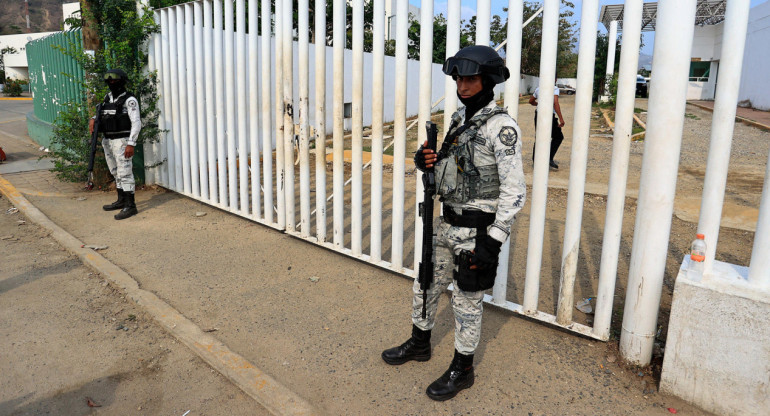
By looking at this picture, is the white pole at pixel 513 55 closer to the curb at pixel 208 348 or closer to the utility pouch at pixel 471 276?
the utility pouch at pixel 471 276

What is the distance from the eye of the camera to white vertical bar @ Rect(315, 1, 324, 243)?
498 cm

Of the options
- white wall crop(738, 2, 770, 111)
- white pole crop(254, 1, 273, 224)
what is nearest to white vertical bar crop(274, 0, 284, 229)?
white pole crop(254, 1, 273, 224)

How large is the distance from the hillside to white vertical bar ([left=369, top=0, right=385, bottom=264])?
4123 inches

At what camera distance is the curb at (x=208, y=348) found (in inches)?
115

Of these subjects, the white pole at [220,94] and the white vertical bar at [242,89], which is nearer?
the white vertical bar at [242,89]

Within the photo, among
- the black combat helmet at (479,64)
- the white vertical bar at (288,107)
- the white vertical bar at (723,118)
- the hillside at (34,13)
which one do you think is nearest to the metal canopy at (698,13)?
the white vertical bar at (288,107)

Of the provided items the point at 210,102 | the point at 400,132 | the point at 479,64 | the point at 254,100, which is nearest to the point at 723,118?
the point at 479,64

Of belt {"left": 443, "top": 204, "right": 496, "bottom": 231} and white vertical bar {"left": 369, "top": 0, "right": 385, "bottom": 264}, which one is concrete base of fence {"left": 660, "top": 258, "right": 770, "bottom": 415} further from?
white vertical bar {"left": 369, "top": 0, "right": 385, "bottom": 264}

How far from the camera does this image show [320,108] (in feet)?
17.1

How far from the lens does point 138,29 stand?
24.7ft

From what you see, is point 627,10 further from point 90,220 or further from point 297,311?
point 90,220

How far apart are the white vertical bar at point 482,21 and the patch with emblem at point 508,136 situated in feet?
4.28

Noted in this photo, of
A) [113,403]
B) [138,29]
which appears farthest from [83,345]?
[138,29]

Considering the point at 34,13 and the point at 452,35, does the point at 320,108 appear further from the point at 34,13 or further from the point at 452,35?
the point at 34,13
